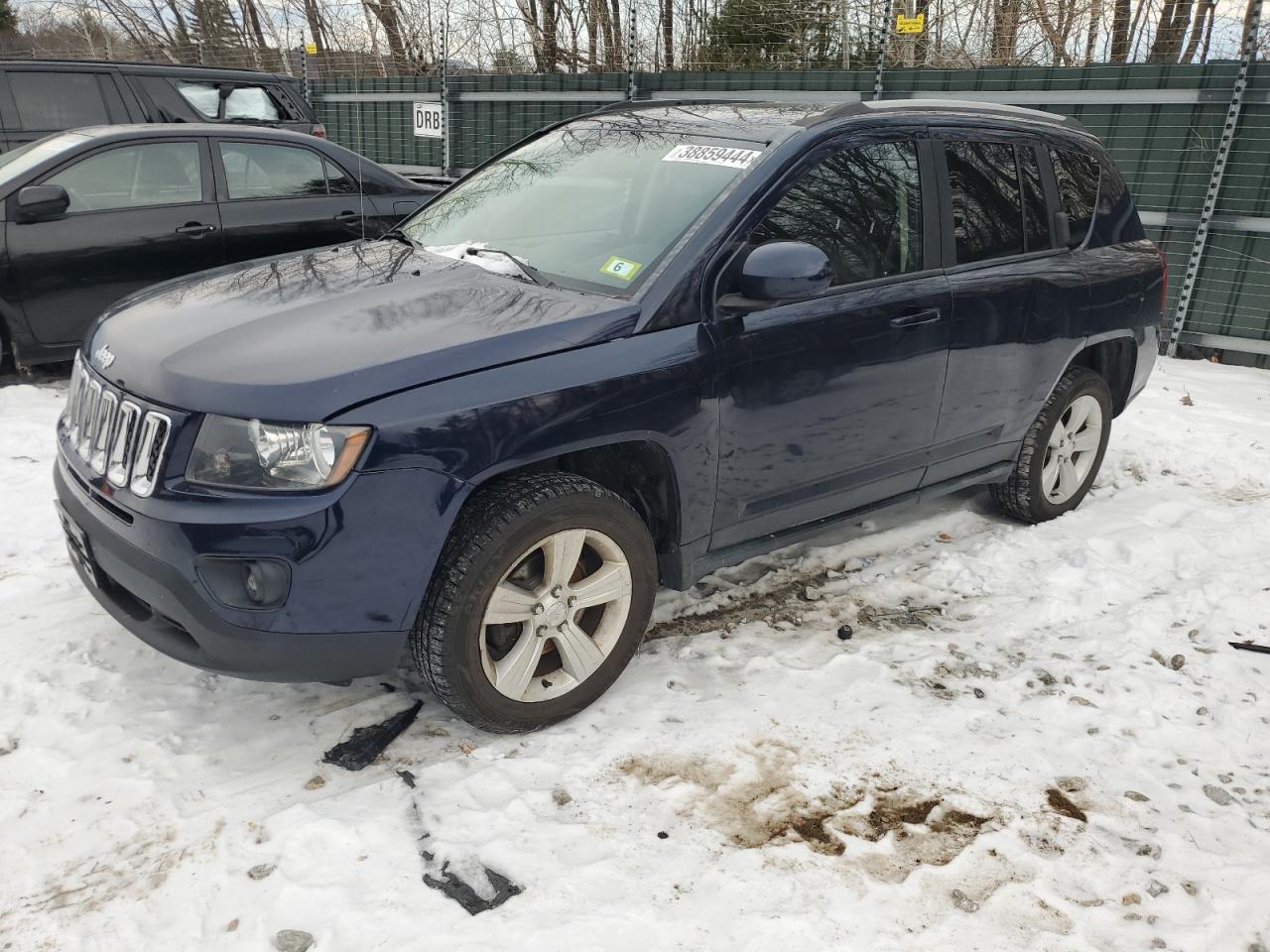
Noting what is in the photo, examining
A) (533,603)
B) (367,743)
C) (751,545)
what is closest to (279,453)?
(533,603)

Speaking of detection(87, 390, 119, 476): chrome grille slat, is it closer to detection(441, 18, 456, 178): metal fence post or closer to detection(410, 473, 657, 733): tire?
detection(410, 473, 657, 733): tire

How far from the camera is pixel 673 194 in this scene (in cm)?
340

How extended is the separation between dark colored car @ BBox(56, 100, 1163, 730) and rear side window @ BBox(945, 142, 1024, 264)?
17 millimetres

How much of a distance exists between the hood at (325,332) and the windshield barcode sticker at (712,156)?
0.75 meters

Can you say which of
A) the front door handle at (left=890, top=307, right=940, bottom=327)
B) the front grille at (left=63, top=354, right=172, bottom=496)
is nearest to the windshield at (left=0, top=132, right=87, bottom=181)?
the front grille at (left=63, top=354, right=172, bottom=496)

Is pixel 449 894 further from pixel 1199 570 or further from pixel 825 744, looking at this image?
pixel 1199 570

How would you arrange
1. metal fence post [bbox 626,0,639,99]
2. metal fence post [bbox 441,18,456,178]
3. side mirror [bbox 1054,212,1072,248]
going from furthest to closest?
metal fence post [bbox 441,18,456,178] → metal fence post [bbox 626,0,639,99] → side mirror [bbox 1054,212,1072,248]

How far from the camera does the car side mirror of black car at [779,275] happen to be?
3062mm

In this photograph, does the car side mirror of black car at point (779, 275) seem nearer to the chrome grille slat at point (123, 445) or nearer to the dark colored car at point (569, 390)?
the dark colored car at point (569, 390)

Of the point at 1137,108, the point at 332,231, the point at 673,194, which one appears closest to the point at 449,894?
the point at 673,194

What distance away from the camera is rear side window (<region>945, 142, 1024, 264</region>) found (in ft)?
13.0

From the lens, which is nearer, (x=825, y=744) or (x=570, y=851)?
(x=570, y=851)

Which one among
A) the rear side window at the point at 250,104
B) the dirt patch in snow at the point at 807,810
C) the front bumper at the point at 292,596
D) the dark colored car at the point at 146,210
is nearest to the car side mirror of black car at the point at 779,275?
the front bumper at the point at 292,596

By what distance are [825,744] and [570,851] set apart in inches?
36.3
